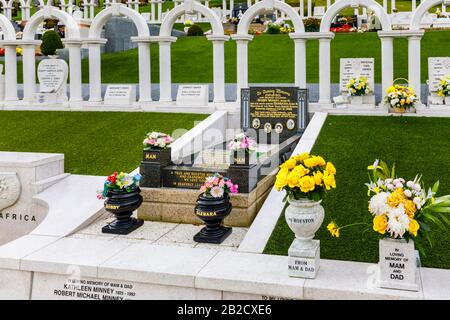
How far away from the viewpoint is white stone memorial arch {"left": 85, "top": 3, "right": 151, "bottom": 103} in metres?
16.5

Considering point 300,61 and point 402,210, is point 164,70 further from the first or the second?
point 402,210

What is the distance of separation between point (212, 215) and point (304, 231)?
2.18 metres

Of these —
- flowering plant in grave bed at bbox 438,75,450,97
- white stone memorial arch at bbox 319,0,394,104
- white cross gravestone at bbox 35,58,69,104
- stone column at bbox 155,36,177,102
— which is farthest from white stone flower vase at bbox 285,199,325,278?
white cross gravestone at bbox 35,58,69,104

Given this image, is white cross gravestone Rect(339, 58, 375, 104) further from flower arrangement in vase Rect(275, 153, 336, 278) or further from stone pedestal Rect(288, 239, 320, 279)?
stone pedestal Rect(288, 239, 320, 279)

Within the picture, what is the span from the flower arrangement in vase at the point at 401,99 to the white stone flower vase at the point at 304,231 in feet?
29.0

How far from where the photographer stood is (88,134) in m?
13.3

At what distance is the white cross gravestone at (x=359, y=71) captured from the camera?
Answer: 48.3ft

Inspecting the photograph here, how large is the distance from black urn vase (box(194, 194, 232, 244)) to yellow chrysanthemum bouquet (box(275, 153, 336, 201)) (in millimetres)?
2112

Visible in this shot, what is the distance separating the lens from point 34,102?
17594 mm

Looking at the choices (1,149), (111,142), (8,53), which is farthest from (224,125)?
(8,53)

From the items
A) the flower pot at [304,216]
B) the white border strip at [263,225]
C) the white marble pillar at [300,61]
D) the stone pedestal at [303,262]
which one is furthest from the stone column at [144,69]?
the stone pedestal at [303,262]

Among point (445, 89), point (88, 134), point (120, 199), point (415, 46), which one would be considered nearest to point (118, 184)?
Answer: point (120, 199)

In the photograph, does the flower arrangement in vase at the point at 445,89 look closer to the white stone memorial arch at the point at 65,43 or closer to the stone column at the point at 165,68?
the stone column at the point at 165,68
